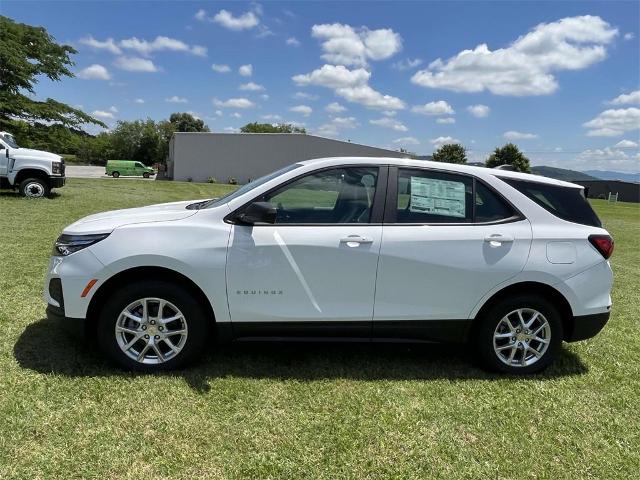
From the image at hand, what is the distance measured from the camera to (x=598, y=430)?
9.96 feet

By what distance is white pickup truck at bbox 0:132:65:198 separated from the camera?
13.6 meters

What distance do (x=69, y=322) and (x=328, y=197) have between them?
209cm

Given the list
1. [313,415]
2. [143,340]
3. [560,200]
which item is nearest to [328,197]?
[313,415]

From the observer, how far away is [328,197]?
3604 mm

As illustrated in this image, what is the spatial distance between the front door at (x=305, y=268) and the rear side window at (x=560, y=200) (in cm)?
118

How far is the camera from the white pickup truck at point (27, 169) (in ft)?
A: 44.7

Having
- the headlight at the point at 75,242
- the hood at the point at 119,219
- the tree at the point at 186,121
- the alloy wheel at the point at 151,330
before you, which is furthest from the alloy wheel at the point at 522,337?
the tree at the point at 186,121

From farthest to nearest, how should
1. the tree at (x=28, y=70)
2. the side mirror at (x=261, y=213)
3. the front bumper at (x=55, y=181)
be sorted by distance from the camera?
1. the tree at (x=28, y=70)
2. the front bumper at (x=55, y=181)
3. the side mirror at (x=261, y=213)

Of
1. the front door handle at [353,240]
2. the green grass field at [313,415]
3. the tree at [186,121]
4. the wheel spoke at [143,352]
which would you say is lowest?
the green grass field at [313,415]

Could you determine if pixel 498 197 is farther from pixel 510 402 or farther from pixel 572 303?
pixel 510 402

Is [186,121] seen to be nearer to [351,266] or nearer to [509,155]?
[509,155]

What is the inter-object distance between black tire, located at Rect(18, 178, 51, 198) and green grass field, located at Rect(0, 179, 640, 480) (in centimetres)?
1154

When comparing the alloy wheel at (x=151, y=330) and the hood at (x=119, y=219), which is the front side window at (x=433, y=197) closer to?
the hood at (x=119, y=219)

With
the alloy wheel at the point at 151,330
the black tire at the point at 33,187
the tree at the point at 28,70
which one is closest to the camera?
the alloy wheel at the point at 151,330
